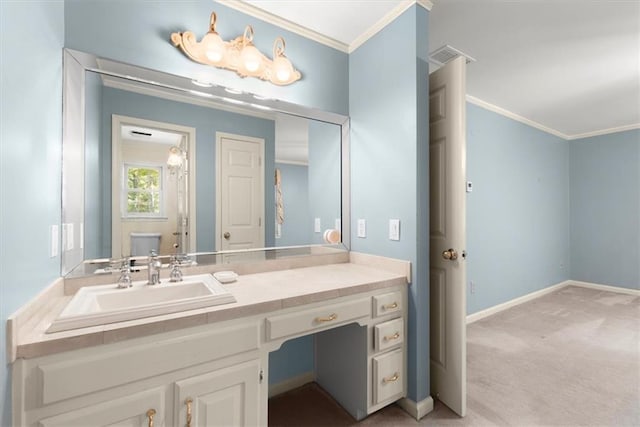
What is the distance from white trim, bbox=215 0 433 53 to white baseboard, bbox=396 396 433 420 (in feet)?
7.62

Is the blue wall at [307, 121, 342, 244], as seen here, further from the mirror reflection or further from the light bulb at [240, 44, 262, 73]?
the light bulb at [240, 44, 262, 73]

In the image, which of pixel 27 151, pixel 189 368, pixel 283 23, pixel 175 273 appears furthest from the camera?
pixel 283 23

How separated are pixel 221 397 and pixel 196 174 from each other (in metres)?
1.15

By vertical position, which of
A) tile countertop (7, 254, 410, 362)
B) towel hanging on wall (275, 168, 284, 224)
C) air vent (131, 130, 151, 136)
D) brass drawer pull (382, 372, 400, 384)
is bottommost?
brass drawer pull (382, 372, 400, 384)

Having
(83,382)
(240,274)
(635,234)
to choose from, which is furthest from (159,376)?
(635,234)

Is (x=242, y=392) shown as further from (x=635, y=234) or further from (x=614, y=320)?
(x=635, y=234)

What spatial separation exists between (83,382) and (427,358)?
1.65 m

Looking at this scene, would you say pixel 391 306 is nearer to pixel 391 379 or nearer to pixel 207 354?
pixel 391 379

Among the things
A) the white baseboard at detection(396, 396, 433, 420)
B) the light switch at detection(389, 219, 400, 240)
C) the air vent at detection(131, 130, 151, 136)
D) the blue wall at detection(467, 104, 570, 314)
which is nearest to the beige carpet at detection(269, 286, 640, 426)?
the white baseboard at detection(396, 396, 433, 420)

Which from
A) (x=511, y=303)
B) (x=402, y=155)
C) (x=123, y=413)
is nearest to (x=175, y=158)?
(x=123, y=413)

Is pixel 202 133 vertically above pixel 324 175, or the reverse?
pixel 202 133

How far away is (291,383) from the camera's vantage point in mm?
1964

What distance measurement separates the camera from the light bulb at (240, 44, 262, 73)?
1636 millimetres

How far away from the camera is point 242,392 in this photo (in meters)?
1.14
